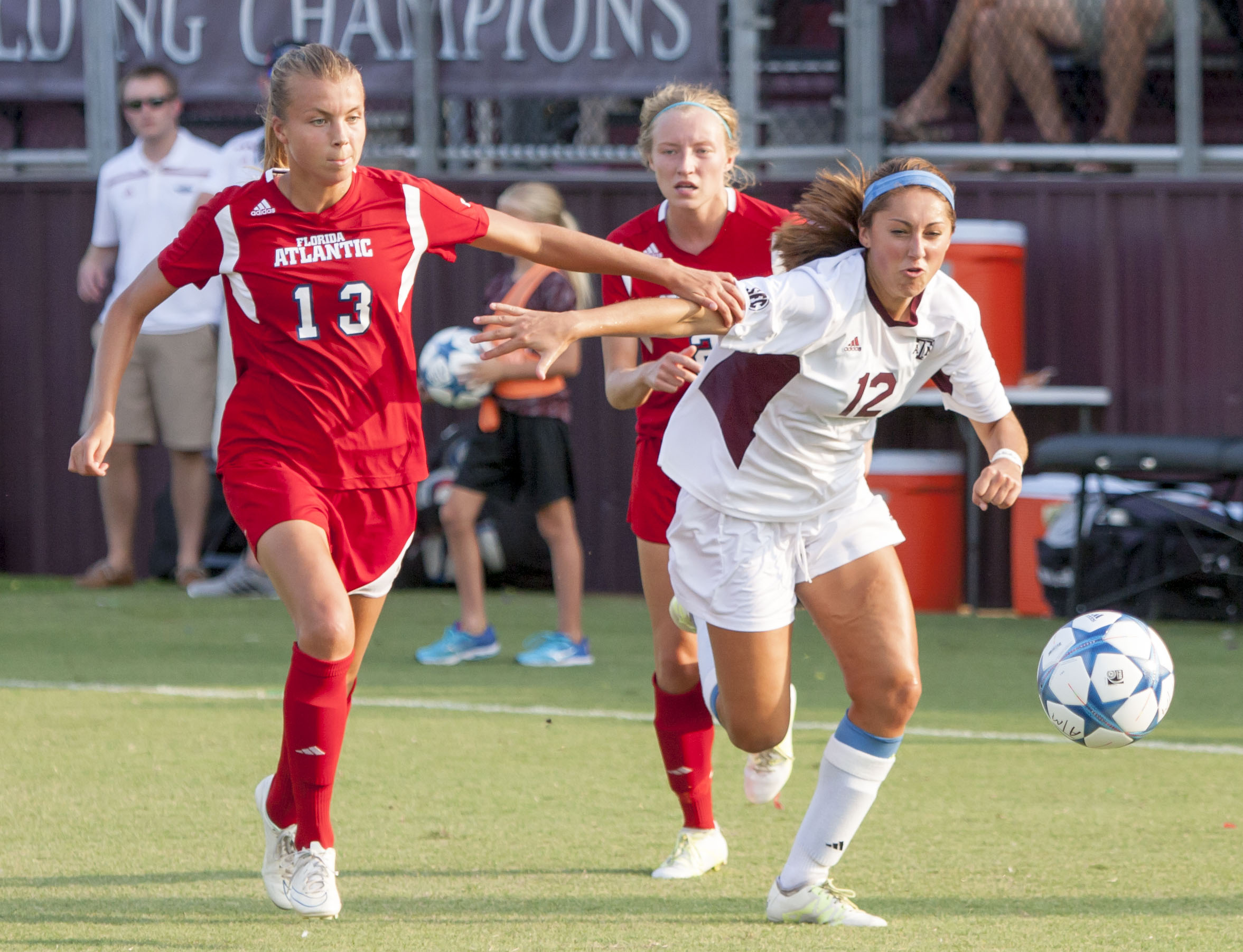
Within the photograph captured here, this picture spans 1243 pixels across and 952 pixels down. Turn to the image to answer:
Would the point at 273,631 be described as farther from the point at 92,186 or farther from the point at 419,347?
the point at 92,186

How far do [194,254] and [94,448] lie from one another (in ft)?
1.81

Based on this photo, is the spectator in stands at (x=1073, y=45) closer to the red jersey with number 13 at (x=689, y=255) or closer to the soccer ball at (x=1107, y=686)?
the red jersey with number 13 at (x=689, y=255)

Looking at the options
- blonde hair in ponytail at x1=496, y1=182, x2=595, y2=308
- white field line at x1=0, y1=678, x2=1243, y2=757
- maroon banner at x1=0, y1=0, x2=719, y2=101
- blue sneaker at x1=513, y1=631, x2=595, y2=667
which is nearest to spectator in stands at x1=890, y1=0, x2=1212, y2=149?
maroon banner at x1=0, y1=0, x2=719, y2=101

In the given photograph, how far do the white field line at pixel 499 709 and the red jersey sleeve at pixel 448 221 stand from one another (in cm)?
274

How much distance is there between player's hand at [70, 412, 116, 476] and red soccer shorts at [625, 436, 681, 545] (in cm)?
145

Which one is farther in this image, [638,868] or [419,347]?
[419,347]

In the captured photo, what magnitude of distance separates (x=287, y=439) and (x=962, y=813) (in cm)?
243

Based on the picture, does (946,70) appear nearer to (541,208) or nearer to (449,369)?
(541,208)

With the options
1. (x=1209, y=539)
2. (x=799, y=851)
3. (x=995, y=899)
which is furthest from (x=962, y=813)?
(x=1209, y=539)

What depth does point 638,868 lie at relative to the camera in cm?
464

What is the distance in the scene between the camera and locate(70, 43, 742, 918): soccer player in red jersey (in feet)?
13.6

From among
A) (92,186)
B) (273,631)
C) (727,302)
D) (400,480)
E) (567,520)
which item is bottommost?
(273,631)

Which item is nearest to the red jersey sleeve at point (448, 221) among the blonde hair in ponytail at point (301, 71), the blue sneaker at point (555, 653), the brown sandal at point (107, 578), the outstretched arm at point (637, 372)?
the blonde hair in ponytail at point (301, 71)

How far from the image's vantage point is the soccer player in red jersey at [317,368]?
13.6ft
